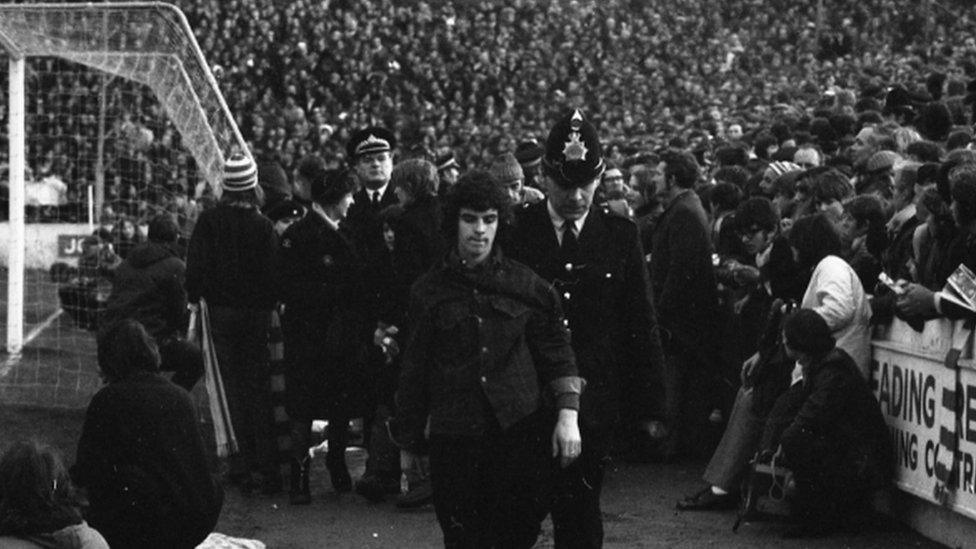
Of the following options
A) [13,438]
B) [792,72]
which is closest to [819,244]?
[13,438]

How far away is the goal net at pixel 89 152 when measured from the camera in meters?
16.4

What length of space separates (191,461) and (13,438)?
6093 millimetres

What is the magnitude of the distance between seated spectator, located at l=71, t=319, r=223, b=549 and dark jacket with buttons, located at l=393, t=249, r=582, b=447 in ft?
2.92

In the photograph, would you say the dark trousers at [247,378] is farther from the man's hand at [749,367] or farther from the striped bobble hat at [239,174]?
the man's hand at [749,367]

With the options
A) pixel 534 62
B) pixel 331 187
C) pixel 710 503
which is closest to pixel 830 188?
pixel 710 503

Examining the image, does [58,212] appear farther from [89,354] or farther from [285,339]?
[285,339]

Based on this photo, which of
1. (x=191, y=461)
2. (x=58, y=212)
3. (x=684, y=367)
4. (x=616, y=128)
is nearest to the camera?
(x=191, y=461)

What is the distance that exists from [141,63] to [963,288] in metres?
8.82

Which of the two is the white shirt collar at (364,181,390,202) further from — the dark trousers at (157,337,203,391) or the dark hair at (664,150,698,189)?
the dark trousers at (157,337,203,391)

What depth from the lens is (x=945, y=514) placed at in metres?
10.3

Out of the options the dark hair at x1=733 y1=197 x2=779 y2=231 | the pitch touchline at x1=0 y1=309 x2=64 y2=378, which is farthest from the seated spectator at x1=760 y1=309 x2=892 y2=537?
the pitch touchline at x1=0 y1=309 x2=64 y2=378

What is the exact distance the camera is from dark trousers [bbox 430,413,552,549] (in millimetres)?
7984

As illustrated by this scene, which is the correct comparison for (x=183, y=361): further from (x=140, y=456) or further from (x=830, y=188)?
(x=830, y=188)

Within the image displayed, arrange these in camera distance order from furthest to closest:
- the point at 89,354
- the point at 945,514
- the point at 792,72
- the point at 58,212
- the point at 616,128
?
the point at 792,72, the point at 616,128, the point at 58,212, the point at 89,354, the point at 945,514
